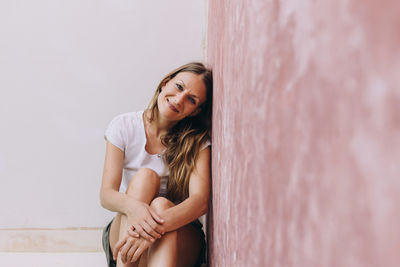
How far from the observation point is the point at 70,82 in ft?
5.45

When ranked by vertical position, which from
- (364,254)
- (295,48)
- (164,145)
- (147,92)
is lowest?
(364,254)

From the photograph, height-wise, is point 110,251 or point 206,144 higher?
point 206,144

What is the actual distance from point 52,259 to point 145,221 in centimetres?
90

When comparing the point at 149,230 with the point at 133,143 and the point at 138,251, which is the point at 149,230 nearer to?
the point at 138,251

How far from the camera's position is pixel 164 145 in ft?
4.27

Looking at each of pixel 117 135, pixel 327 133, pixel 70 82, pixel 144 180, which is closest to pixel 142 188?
pixel 144 180

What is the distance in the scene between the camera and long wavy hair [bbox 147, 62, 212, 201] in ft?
3.92

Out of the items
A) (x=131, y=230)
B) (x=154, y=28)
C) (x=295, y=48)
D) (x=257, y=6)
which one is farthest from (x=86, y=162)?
(x=295, y=48)

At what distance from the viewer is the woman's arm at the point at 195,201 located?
1.00 metres

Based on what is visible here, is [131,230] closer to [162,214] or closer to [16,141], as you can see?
[162,214]

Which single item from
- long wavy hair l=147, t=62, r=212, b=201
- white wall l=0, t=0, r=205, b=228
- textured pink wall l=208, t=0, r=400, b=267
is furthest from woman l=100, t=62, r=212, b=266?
textured pink wall l=208, t=0, r=400, b=267

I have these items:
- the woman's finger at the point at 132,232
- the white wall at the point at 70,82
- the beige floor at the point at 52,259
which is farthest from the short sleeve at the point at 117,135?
the beige floor at the point at 52,259

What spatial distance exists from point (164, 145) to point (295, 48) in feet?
3.55

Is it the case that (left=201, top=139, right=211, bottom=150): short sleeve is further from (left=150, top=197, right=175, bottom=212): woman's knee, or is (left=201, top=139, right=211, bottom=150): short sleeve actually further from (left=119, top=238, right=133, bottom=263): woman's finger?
(left=119, top=238, right=133, bottom=263): woman's finger
